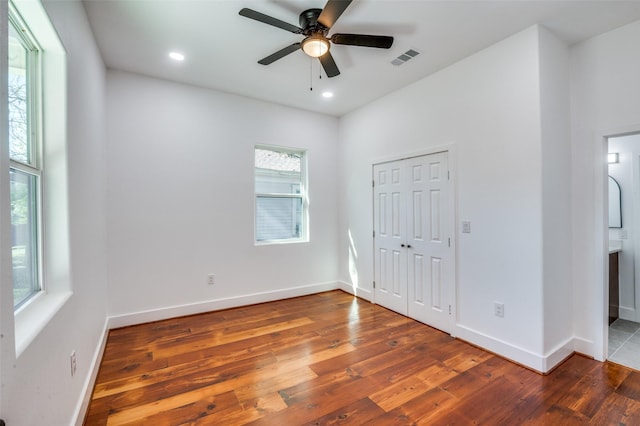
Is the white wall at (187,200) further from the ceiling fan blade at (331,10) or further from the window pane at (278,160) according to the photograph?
the ceiling fan blade at (331,10)

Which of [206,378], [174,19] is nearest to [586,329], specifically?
[206,378]

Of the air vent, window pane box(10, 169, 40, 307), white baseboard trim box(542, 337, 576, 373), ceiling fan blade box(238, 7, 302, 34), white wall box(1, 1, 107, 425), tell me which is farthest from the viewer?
the air vent

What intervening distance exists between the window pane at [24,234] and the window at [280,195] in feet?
8.88

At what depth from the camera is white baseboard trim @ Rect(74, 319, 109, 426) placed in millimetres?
1771

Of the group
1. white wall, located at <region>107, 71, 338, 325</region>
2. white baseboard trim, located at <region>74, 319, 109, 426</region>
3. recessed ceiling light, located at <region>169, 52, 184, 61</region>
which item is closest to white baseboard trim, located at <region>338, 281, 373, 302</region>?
white wall, located at <region>107, 71, 338, 325</region>

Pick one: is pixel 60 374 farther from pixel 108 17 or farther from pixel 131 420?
pixel 108 17

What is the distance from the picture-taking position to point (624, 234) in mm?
3441

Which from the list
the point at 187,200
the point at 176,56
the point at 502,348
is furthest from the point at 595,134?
the point at 187,200

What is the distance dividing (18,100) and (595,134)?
13.7 feet

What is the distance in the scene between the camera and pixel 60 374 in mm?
1509

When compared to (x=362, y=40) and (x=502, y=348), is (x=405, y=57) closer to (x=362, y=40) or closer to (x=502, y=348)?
(x=362, y=40)

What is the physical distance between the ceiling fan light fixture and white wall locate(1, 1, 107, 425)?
1570mm

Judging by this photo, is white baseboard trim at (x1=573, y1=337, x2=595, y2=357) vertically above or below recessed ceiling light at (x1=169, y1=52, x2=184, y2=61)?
below

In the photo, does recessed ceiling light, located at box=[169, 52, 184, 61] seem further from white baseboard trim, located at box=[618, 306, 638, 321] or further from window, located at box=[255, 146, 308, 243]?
white baseboard trim, located at box=[618, 306, 638, 321]
